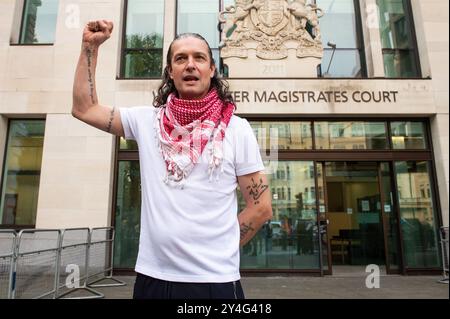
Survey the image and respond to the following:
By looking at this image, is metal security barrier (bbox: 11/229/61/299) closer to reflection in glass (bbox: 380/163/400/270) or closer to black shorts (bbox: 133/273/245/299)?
black shorts (bbox: 133/273/245/299)

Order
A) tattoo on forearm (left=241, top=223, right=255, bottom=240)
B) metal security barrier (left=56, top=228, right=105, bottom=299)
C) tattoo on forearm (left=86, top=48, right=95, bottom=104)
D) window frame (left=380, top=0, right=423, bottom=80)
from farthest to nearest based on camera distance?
window frame (left=380, top=0, right=423, bottom=80) < metal security barrier (left=56, top=228, right=105, bottom=299) < tattoo on forearm (left=241, top=223, right=255, bottom=240) < tattoo on forearm (left=86, top=48, right=95, bottom=104)

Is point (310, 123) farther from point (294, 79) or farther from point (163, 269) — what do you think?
point (163, 269)

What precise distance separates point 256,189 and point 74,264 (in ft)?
19.7

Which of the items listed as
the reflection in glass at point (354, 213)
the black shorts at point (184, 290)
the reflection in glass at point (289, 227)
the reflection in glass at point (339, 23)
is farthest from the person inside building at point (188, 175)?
the reflection in glass at point (339, 23)

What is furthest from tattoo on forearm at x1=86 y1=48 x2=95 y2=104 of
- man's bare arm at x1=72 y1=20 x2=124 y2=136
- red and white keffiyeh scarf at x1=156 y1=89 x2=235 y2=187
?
red and white keffiyeh scarf at x1=156 y1=89 x2=235 y2=187

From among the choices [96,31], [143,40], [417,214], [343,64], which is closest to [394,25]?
[343,64]

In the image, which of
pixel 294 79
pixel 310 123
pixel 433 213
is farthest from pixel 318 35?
pixel 433 213

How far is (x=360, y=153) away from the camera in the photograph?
10234mm

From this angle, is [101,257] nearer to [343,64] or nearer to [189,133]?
[189,133]

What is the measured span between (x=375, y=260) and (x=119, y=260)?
6.91 m

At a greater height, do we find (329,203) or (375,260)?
(329,203)

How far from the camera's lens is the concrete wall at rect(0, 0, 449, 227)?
31.7 feet

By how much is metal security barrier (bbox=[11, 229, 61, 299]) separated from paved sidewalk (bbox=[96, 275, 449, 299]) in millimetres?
1310

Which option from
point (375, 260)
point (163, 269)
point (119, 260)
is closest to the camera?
point (163, 269)
